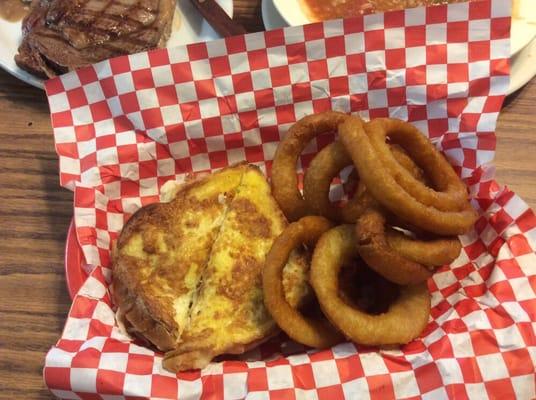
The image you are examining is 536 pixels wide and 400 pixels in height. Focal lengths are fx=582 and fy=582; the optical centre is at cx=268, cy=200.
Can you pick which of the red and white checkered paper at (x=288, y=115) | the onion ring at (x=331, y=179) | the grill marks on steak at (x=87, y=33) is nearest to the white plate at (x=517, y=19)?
the red and white checkered paper at (x=288, y=115)

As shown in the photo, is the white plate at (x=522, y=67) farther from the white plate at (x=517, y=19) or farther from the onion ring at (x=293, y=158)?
the onion ring at (x=293, y=158)

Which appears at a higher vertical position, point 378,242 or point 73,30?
point 73,30

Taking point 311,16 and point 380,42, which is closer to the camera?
point 380,42

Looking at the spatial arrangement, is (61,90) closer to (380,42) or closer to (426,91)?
(380,42)

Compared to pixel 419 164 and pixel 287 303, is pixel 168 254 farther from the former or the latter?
pixel 419 164

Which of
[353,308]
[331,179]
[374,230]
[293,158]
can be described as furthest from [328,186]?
[353,308]

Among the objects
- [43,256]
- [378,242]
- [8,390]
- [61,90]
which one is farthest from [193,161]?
[8,390]
